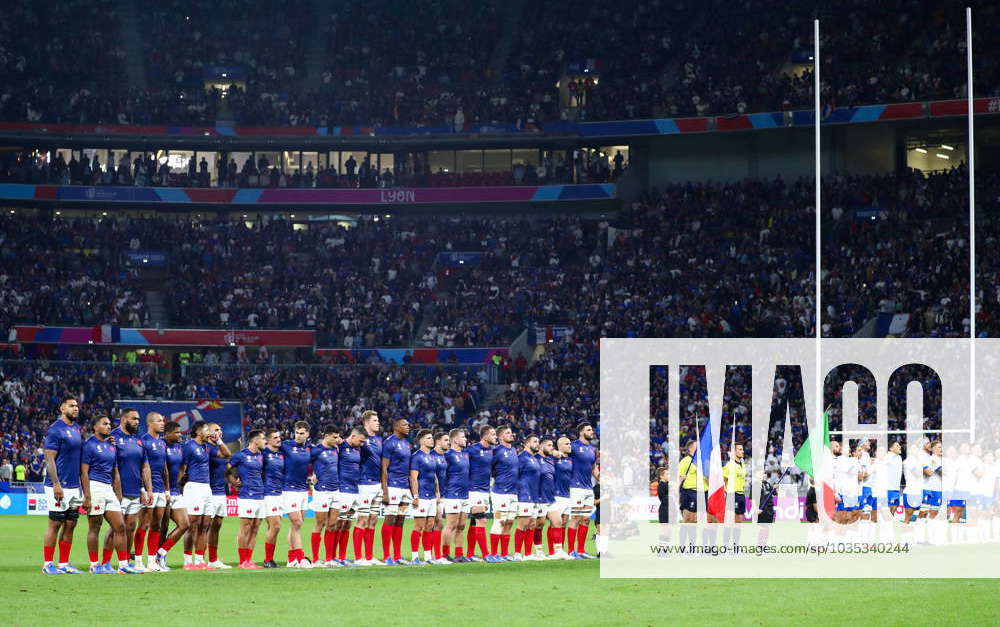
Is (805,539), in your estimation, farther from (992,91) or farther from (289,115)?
(289,115)

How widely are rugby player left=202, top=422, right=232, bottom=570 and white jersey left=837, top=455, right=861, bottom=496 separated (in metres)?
11.7

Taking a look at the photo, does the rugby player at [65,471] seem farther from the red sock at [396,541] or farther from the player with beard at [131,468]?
the red sock at [396,541]

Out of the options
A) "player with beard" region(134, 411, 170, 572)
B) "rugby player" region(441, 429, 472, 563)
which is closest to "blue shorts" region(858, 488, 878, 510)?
"rugby player" region(441, 429, 472, 563)

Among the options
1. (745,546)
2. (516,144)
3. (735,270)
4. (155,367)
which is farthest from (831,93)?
(745,546)

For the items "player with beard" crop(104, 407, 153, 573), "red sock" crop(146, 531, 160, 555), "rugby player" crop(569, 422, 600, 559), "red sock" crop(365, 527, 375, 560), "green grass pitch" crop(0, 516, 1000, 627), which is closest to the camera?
"green grass pitch" crop(0, 516, 1000, 627)

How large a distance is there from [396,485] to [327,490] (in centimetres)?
114

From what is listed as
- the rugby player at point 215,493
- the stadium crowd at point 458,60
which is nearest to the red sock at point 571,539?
the rugby player at point 215,493

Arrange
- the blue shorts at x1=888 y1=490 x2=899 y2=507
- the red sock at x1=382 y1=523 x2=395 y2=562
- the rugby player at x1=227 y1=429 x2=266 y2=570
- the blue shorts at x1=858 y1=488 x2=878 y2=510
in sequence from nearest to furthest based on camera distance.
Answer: the rugby player at x1=227 y1=429 x2=266 y2=570
the red sock at x1=382 y1=523 x2=395 y2=562
the blue shorts at x1=858 y1=488 x2=878 y2=510
the blue shorts at x1=888 y1=490 x2=899 y2=507

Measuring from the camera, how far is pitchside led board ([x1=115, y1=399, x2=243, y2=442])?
4519cm

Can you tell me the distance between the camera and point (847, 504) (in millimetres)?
26359

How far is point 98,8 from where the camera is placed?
6688 cm

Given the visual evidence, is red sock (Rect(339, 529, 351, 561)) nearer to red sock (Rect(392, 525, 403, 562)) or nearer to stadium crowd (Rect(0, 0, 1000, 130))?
red sock (Rect(392, 525, 403, 562))

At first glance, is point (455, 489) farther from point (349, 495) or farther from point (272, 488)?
point (272, 488)

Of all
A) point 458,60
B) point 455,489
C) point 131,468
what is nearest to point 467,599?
point 455,489
